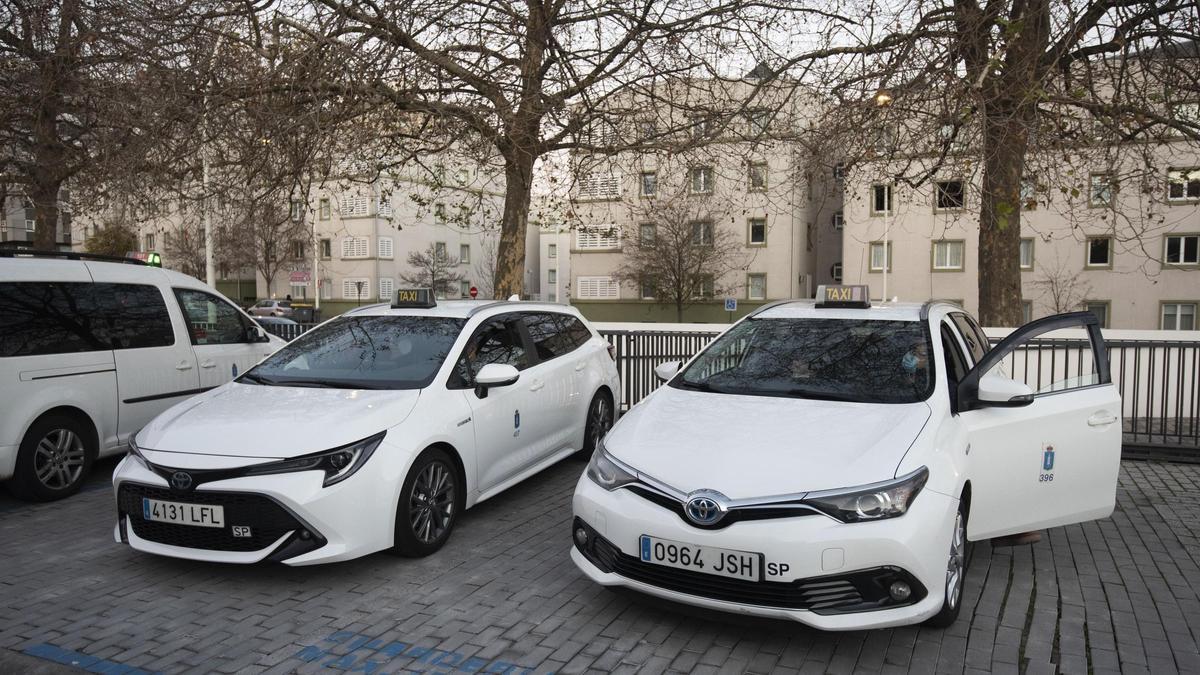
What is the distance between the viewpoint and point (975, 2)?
32.3 ft

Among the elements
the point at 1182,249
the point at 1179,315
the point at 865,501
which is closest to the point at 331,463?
the point at 865,501

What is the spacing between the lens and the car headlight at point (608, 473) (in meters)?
4.13

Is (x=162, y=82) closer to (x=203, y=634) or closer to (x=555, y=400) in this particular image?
(x=555, y=400)

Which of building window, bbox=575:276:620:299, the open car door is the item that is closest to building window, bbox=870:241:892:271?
building window, bbox=575:276:620:299

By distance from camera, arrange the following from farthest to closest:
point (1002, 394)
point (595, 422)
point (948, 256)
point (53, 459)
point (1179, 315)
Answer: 1. point (948, 256)
2. point (1179, 315)
3. point (595, 422)
4. point (53, 459)
5. point (1002, 394)

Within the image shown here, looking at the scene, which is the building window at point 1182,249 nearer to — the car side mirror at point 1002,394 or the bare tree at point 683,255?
the bare tree at point 683,255

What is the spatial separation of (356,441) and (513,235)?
29.7 feet

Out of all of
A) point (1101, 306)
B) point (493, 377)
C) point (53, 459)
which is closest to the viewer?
point (493, 377)

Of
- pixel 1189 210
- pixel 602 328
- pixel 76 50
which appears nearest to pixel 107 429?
pixel 602 328

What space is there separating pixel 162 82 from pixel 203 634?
8.96 meters

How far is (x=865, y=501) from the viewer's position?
12.1 ft

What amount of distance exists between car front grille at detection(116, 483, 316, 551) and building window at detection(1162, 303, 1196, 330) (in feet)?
136

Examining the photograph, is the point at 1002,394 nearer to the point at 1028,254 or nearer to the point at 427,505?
the point at 427,505

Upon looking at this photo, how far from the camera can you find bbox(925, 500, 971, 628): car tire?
3.99 m
